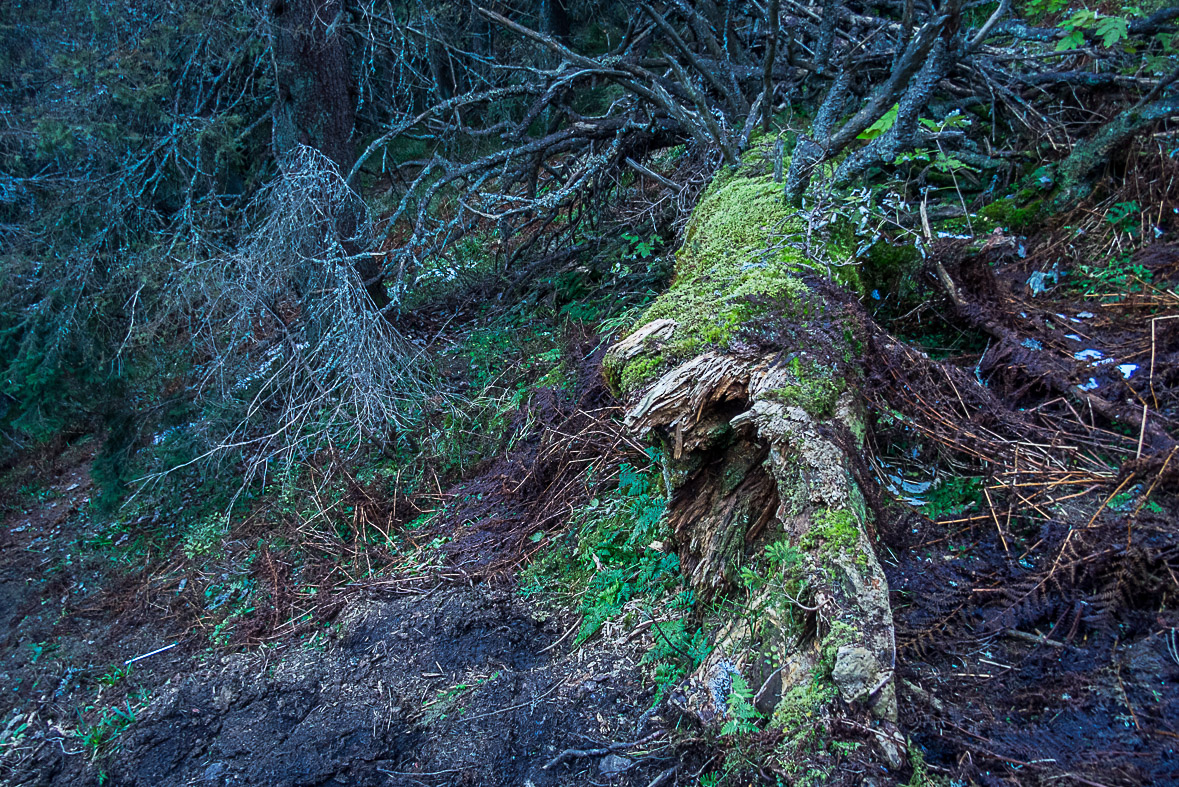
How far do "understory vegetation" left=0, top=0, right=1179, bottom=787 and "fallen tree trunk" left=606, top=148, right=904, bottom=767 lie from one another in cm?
1

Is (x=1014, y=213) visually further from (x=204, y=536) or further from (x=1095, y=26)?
(x=204, y=536)

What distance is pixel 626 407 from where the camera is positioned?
245 centimetres

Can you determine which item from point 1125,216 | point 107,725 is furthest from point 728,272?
point 107,725

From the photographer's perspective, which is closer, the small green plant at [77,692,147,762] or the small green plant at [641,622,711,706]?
the small green plant at [641,622,711,706]

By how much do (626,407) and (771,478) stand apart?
591 mm

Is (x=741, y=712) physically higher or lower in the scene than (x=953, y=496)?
higher

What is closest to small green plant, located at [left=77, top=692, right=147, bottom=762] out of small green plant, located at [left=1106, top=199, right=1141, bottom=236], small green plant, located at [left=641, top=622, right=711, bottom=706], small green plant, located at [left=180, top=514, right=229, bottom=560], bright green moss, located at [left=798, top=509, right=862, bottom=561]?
small green plant, located at [left=180, top=514, right=229, bottom=560]

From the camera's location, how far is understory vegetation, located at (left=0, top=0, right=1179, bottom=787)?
200 centimetres

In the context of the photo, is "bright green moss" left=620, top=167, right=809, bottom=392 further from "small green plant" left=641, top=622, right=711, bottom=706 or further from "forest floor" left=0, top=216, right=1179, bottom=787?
"small green plant" left=641, top=622, right=711, bottom=706

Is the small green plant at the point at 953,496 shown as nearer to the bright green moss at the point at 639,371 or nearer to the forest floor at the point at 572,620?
the forest floor at the point at 572,620

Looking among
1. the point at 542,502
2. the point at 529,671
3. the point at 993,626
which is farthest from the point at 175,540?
the point at 993,626

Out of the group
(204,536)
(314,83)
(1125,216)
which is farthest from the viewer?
(314,83)

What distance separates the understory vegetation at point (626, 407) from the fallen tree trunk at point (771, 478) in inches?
0.6

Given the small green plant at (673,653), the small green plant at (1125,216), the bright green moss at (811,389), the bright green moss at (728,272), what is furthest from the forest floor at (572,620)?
the bright green moss at (728,272)
